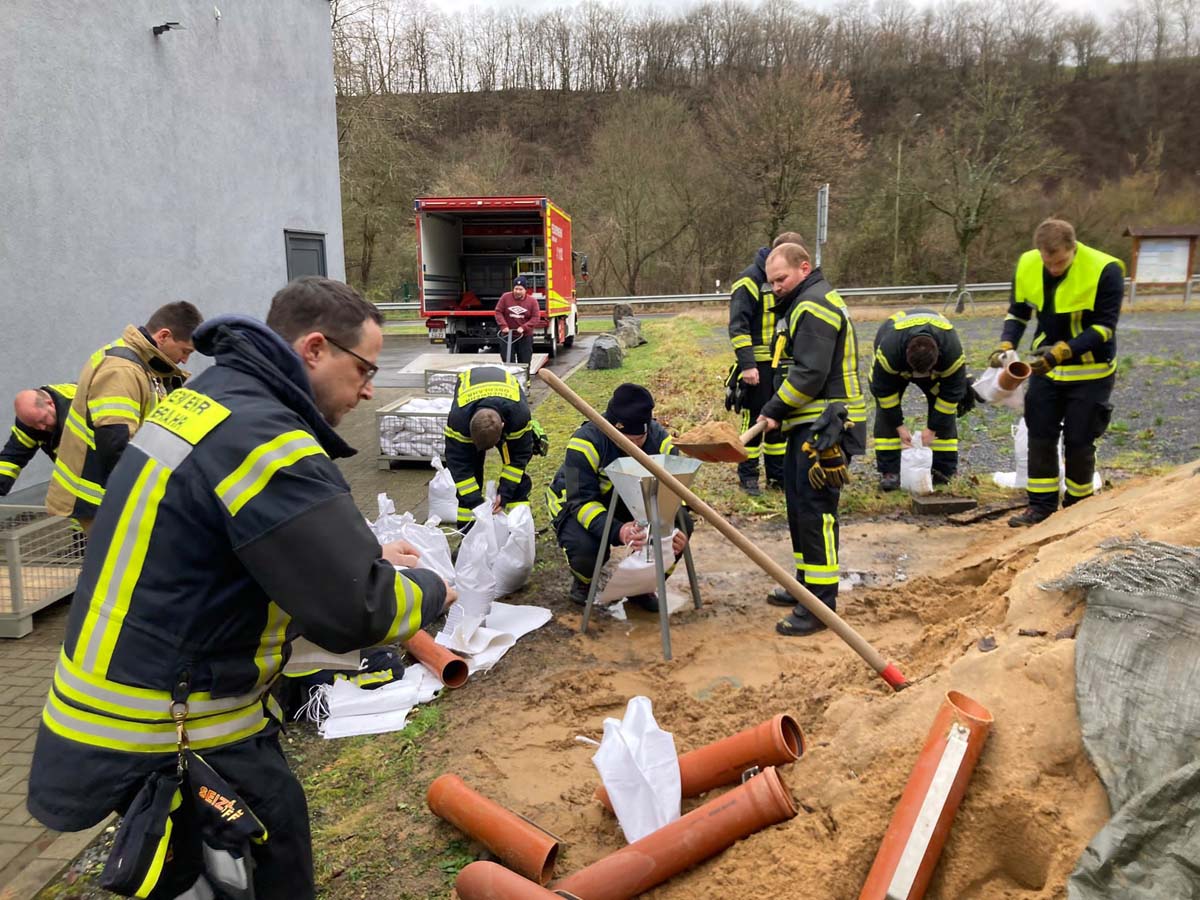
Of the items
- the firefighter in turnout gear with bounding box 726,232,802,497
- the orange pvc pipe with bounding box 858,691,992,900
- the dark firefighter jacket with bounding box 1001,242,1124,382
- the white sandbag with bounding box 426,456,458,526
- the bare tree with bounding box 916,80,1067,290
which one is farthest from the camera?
the bare tree with bounding box 916,80,1067,290

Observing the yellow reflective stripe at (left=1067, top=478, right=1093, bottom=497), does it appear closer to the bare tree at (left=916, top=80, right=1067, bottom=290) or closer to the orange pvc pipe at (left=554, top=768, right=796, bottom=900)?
the orange pvc pipe at (left=554, top=768, right=796, bottom=900)

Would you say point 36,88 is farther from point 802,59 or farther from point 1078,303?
point 802,59

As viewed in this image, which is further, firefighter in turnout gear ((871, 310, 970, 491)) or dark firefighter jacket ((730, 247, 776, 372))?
dark firefighter jacket ((730, 247, 776, 372))

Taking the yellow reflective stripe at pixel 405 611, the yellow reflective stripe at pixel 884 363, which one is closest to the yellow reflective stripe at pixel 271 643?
the yellow reflective stripe at pixel 405 611

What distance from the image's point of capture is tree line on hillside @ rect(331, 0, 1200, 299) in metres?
32.5

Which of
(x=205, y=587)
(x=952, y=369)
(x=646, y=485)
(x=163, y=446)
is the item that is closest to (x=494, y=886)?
(x=205, y=587)

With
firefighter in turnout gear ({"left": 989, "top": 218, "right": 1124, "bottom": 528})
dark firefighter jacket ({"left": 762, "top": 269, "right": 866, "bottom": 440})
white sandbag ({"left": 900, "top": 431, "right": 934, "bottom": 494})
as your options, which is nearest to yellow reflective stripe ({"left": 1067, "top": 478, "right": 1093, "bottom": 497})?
firefighter in turnout gear ({"left": 989, "top": 218, "right": 1124, "bottom": 528})

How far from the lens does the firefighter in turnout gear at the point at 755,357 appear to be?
760cm

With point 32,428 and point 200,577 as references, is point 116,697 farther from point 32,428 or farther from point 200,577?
point 32,428

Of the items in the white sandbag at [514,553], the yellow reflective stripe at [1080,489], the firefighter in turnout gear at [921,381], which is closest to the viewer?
the white sandbag at [514,553]

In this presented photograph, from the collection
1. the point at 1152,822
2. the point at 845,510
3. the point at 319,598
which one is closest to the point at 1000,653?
the point at 1152,822

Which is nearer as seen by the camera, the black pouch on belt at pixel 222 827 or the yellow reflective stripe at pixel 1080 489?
the black pouch on belt at pixel 222 827

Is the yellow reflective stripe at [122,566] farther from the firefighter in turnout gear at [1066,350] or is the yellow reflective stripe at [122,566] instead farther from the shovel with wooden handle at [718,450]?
the firefighter in turnout gear at [1066,350]

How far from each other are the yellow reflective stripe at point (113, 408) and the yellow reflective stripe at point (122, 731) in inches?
107
